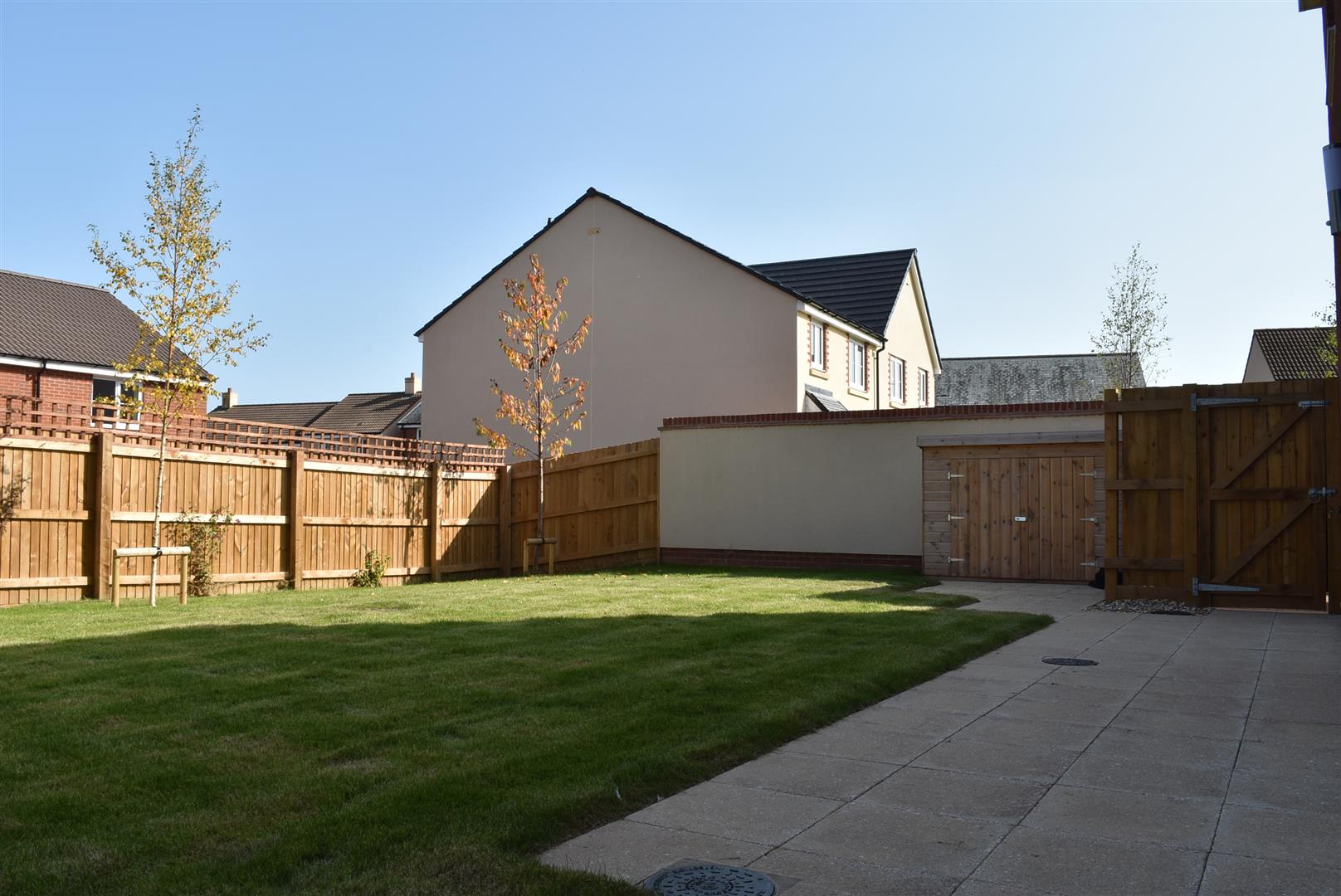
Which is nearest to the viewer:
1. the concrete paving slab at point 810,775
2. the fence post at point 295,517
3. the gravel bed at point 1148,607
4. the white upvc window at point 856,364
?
the concrete paving slab at point 810,775

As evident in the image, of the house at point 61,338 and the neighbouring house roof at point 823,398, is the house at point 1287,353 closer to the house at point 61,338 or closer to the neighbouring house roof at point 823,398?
the neighbouring house roof at point 823,398

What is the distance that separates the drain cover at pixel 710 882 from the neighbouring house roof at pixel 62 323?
28892 millimetres

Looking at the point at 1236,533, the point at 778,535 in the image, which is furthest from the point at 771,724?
the point at 778,535

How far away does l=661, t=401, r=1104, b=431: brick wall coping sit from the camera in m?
17.1

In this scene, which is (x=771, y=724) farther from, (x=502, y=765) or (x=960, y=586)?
(x=960, y=586)

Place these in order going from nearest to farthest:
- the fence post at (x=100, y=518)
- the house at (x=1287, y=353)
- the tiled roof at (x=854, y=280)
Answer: the fence post at (x=100, y=518)
the tiled roof at (x=854, y=280)
the house at (x=1287, y=353)

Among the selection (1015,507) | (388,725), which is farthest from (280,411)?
(388,725)

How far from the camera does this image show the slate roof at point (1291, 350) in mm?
38969

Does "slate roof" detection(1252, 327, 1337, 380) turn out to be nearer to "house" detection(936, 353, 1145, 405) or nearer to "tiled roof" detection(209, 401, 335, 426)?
"house" detection(936, 353, 1145, 405)

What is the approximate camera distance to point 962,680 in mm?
8258

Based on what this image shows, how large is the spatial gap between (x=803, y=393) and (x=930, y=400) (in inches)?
579

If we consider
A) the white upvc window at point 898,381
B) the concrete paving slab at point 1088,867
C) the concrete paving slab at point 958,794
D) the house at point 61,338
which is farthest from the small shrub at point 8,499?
the white upvc window at point 898,381

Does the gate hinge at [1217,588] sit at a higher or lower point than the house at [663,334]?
lower

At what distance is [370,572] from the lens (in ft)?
58.7
